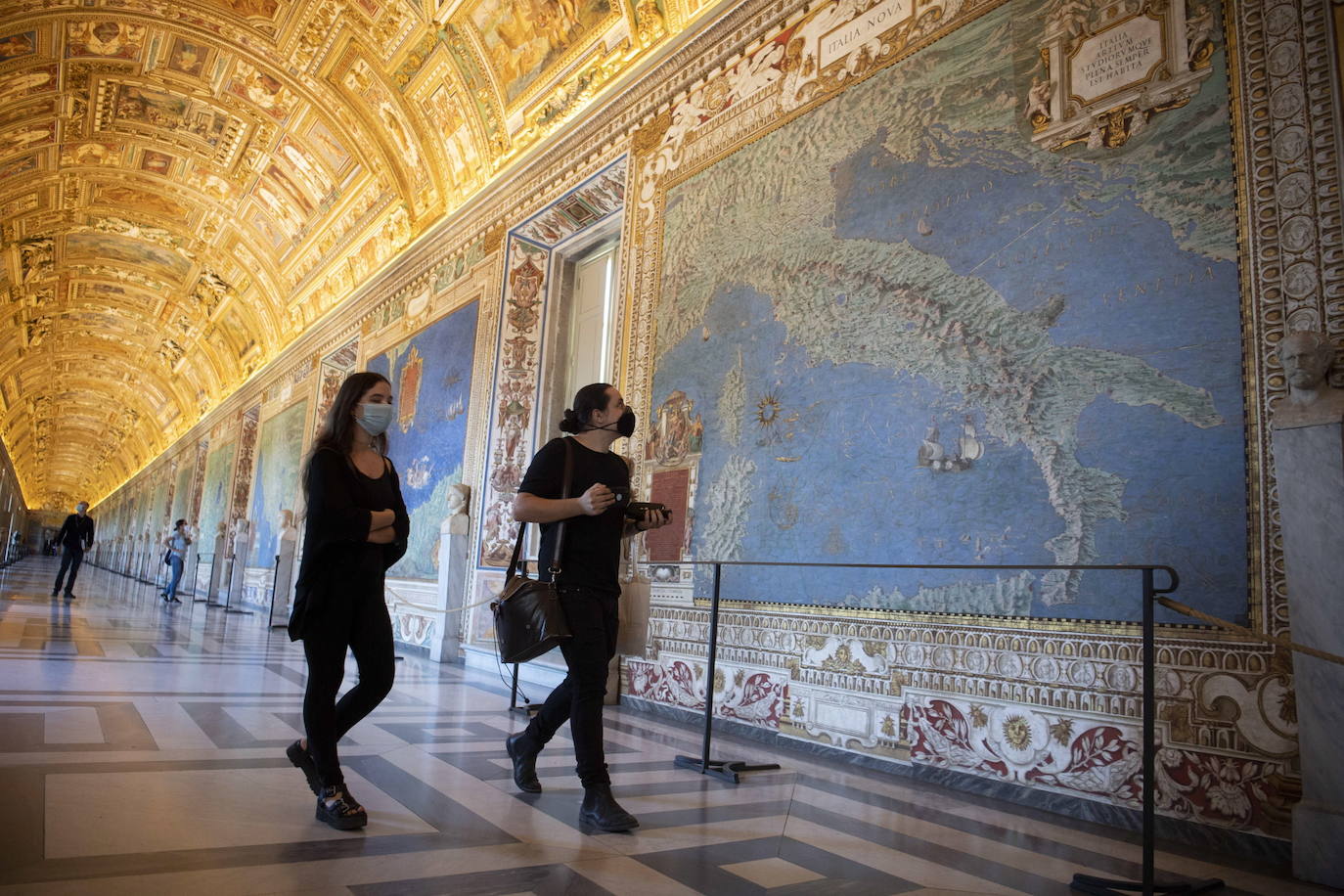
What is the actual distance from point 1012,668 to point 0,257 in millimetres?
24082

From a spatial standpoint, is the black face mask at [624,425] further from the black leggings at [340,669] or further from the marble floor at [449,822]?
the marble floor at [449,822]

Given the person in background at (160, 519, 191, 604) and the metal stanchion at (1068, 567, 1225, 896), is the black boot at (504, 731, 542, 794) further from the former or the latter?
the person in background at (160, 519, 191, 604)

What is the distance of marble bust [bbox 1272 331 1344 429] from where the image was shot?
3436 mm

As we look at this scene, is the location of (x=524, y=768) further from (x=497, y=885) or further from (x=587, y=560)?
(x=497, y=885)

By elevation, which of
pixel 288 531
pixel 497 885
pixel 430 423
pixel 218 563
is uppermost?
pixel 430 423

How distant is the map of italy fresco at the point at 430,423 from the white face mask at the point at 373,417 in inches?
331

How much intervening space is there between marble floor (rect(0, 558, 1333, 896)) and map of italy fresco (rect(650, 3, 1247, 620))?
127 centimetres

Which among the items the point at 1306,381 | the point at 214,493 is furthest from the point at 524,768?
the point at 214,493

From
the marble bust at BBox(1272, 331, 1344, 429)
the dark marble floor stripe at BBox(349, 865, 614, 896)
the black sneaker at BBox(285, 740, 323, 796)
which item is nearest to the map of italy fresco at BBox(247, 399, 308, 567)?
the black sneaker at BBox(285, 740, 323, 796)

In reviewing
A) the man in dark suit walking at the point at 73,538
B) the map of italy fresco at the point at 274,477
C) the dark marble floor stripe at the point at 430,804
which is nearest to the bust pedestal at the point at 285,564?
the map of italy fresco at the point at 274,477

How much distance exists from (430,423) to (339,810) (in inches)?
403

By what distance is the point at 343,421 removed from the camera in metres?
3.32


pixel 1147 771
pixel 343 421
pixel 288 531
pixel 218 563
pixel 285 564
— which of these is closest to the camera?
pixel 1147 771

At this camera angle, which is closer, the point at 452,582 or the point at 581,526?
the point at 581,526
